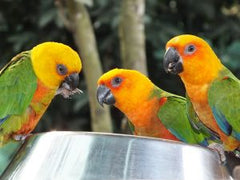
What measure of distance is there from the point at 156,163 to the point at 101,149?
7 centimetres

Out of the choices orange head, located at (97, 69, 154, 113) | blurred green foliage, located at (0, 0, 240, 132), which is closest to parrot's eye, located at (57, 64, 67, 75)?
orange head, located at (97, 69, 154, 113)

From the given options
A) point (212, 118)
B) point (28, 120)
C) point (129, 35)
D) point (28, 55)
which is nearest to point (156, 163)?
point (212, 118)

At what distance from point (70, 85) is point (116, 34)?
111 inches

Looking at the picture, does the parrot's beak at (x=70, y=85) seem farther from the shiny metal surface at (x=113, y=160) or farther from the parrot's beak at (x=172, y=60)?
the shiny metal surface at (x=113, y=160)

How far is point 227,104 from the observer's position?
1.71m

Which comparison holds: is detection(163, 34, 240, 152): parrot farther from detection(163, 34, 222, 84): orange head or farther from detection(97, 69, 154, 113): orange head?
detection(97, 69, 154, 113): orange head

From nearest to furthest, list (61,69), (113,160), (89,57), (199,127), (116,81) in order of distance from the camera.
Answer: (113,160)
(199,127)
(61,69)
(116,81)
(89,57)

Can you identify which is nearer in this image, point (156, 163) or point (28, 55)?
point (156, 163)

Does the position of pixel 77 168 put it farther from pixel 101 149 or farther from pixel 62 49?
pixel 62 49

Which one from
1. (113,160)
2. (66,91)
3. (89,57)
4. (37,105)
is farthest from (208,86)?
(89,57)

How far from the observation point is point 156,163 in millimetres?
684

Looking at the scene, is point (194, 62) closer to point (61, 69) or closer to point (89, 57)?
point (61, 69)

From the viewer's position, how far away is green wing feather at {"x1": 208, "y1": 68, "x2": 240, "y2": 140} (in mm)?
1703

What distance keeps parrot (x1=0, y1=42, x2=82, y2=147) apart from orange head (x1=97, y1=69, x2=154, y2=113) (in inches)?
6.5
